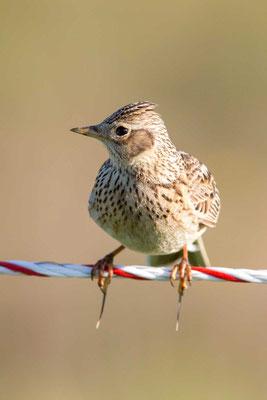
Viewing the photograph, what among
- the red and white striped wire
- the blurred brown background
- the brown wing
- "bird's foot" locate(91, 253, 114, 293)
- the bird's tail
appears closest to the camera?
the red and white striped wire

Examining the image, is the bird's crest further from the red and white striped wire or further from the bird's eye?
the red and white striped wire

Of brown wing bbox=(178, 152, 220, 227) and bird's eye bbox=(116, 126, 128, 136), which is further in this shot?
brown wing bbox=(178, 152, 220, 227)

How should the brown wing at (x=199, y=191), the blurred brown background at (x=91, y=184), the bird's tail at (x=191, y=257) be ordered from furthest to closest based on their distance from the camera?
the blurred brown background at (x=91, y=184) < the bird's tail at (x=191, y=257) < the brown wing at (x=199, y=191)

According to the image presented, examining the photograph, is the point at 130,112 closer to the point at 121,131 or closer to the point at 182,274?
the point at 121,131

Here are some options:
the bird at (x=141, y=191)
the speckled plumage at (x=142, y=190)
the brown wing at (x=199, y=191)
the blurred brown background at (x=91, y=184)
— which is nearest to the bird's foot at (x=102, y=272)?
the bird at (x=141, y=191)

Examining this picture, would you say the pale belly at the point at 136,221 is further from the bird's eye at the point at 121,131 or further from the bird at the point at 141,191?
the bird's eye at the point at 121,131

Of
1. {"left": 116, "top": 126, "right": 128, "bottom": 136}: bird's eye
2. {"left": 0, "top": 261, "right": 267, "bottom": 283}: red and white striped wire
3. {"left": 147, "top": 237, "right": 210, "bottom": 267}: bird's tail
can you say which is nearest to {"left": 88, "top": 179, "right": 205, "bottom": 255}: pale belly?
{"left": 116, "top": 126, "right": 128, "bottom": 136}: bird's eye

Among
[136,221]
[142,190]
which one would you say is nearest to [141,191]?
[142,190]
